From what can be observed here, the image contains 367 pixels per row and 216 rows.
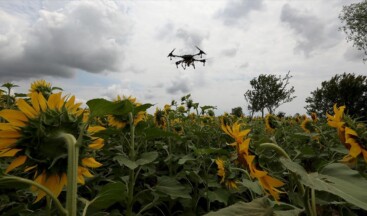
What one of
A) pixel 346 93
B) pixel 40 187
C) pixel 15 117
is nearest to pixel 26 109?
pixel 15 117

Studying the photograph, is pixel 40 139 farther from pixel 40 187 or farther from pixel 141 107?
pixel 141 107

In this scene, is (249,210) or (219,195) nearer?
(249,210)

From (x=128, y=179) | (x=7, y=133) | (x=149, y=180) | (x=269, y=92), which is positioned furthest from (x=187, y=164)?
(x=269, y=92)

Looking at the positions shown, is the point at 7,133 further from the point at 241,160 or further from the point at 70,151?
the point at 241,160

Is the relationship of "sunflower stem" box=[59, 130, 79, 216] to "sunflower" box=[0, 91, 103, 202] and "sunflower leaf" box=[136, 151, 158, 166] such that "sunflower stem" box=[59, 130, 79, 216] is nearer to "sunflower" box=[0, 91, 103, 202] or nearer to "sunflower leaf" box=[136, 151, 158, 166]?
"sunflower" box=[0, 91, 103, 202]

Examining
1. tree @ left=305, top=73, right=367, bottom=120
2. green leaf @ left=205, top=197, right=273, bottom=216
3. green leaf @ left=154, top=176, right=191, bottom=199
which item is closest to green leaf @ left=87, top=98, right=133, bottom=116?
green leaf @ left=205, top=197, right=273, bottom=216
